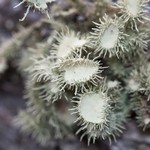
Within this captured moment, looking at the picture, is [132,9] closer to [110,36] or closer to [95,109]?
[110,36]

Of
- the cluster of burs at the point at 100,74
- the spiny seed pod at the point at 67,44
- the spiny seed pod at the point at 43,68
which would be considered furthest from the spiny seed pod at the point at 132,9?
the spiny seed pod at the point at 43,68

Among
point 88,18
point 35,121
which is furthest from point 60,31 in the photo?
point 35,121

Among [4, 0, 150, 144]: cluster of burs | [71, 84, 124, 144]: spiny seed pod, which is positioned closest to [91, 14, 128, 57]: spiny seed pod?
[4, 0, 150, 144]: cluster of burs

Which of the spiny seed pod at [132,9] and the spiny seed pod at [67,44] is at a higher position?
the spiny seed pod at [132,9]

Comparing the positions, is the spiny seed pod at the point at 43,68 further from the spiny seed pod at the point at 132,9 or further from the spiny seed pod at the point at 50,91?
the spiny seed pod at the point at 132,9

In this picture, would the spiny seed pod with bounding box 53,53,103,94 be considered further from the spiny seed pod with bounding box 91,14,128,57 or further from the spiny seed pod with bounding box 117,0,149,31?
the spiny seed pod with bounding box 117,0,149,31

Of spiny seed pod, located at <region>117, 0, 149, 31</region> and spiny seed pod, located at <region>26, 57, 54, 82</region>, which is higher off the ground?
spiny seed pod, located at <region>117, 0, 149, 31</region>

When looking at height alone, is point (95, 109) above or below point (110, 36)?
below

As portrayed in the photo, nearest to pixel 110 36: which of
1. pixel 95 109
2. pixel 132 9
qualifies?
pixel 132 9

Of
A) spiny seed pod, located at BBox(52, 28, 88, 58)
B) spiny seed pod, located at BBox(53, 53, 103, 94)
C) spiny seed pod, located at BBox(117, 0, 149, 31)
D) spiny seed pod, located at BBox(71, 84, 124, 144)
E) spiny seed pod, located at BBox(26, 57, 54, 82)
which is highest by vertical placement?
spiny seed pod, located at BBox(117, 0, 149, 31)
